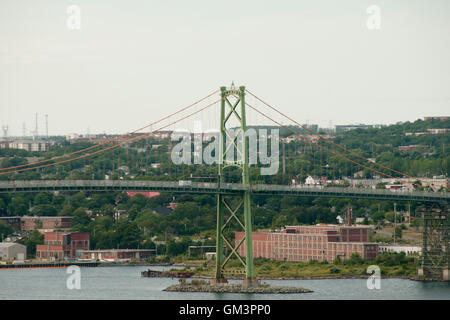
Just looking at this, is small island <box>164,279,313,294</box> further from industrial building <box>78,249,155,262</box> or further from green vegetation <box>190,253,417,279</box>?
industrial building <box>78,249,155,262</box>

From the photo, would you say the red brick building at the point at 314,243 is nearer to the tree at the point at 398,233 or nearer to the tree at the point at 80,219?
the tree at the point at 398,233

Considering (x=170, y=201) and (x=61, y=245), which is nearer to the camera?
(x=61, y=245)

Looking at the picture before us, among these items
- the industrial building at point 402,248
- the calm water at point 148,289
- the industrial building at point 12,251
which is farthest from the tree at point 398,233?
the industrial building at point 12,251

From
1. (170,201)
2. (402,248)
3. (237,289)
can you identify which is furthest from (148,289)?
(170,201)

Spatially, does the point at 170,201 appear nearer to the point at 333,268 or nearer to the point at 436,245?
the point at 333,268

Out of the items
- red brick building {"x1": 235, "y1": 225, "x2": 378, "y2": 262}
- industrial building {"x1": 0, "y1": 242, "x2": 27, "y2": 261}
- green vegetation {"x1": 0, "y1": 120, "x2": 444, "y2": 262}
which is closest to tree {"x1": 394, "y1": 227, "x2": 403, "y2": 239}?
green vegetation {"x1": 0, "y1": 120, "x2": 444, "y2": 262}
